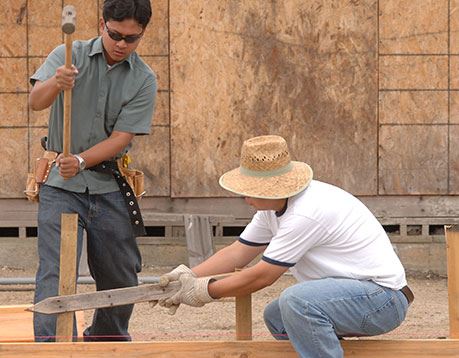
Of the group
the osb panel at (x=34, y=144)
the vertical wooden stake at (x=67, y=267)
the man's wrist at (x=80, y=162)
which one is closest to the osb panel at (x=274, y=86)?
the osb panel at (x=34, y=144)

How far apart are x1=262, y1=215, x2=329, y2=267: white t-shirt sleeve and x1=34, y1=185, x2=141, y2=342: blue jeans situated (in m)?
1.13

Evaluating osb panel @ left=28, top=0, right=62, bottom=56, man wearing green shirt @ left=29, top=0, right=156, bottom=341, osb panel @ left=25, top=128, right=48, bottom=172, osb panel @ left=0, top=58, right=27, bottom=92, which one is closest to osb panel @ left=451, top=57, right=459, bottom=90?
osb panel @ left=28, top=0, right=62, bottom=56

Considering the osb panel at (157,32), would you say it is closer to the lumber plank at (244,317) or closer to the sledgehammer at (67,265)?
the sledgehammer at (67,265)

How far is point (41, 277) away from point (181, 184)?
3.77 metres

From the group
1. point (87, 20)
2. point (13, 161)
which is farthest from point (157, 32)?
point (13, 161)

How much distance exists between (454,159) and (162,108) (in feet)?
7.25

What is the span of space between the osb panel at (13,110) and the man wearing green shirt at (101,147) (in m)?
3.48

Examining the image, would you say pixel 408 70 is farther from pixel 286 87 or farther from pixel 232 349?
pixel 232 349

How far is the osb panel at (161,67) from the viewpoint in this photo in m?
9.33

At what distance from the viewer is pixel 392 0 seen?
9281mm

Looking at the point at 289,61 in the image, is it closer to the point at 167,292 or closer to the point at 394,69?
the point at 394,69

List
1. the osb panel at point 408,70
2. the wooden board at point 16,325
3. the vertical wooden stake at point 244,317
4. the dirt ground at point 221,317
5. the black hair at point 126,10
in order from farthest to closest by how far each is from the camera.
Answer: the osb panel at point 408,70 → the dirt ground at point 221,317 → the wooden board at point 16,325 → the black hair at point 126,10 → the vertical wooden stake at point 244,317

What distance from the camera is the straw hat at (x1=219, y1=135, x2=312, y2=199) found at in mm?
5133

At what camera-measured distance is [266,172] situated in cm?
521
